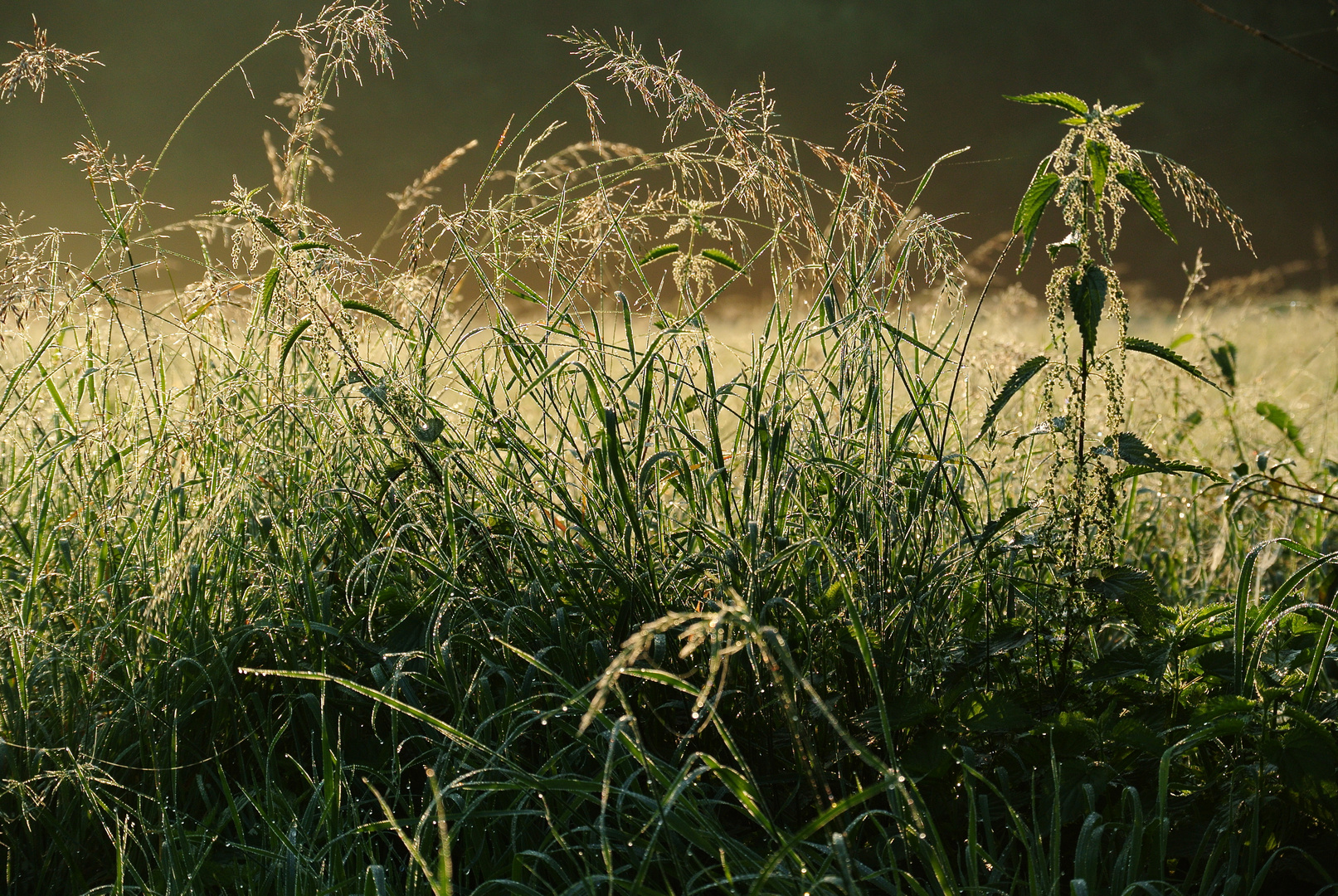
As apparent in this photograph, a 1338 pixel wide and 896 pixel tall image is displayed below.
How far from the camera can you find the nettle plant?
3.44 feet

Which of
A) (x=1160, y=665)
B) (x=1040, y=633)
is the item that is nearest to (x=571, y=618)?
(x=1040, y=633)

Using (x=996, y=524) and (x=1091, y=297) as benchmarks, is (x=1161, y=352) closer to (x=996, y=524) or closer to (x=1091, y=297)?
(x=1091, y=297)

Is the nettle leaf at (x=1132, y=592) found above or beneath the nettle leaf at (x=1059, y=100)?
beneath

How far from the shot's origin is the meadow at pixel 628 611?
979 mm

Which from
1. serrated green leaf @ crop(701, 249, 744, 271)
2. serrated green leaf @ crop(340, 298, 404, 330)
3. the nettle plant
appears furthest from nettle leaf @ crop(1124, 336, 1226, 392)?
serrated green leaf @ crop(340, 298, 404, 330)

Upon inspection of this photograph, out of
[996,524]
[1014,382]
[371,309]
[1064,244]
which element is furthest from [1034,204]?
[371,309]

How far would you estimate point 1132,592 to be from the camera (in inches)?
43.4

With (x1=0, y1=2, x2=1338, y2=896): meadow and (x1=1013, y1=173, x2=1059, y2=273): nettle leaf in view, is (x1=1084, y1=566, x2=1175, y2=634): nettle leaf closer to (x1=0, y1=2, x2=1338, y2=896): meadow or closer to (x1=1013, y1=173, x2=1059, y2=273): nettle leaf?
(x1=0, y1=2, x2=1338, y2=896): meadow

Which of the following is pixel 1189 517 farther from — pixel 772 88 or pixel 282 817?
pixel 282 817

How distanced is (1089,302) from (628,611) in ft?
1.90

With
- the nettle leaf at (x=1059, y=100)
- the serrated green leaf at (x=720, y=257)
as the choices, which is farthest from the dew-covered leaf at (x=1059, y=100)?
the serrated green leaf at (x=720, y=257)

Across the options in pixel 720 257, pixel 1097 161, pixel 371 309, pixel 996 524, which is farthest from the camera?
pixel 720 257

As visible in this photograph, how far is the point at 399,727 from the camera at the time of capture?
1.19 metres

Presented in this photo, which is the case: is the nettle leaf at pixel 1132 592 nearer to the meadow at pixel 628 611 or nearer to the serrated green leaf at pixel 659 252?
the meadow at pixel 628 611
